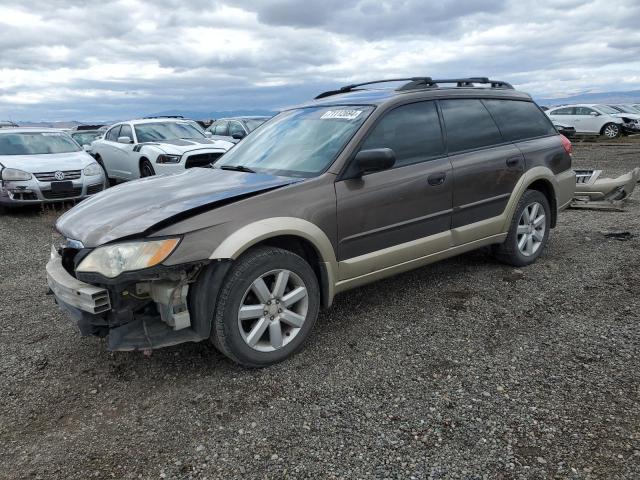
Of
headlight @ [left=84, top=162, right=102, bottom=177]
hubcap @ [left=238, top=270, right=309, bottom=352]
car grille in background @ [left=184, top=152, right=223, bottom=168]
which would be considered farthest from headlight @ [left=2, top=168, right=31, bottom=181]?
hubcap @ [left=238, top=270, right=309, bottom=352]

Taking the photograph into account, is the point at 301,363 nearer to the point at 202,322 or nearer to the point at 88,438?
the point at 202,322

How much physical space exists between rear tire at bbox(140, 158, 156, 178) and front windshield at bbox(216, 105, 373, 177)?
601 cm

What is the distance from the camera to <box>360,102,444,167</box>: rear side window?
3.82m

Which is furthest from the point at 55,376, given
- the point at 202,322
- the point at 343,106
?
the point at 343,106

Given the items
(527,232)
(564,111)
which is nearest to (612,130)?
(564,111)

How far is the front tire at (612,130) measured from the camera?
21.7 meters

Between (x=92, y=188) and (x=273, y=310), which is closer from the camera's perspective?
(x=273, y=310)

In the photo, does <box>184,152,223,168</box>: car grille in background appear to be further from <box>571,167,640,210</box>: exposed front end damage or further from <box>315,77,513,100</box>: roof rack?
<box>571,167,640,210</box>: exposed front end damage

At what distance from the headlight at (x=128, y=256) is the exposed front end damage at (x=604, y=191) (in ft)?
22.5

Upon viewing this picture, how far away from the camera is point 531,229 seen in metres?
5.01

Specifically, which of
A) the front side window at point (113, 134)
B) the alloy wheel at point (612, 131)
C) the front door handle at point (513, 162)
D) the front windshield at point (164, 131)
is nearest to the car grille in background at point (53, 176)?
the front windshield at point (164, 131)

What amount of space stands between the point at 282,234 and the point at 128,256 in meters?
0.90

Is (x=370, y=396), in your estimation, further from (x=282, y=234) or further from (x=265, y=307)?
(x=282, y=234)

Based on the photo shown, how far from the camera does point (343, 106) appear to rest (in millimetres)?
4090
